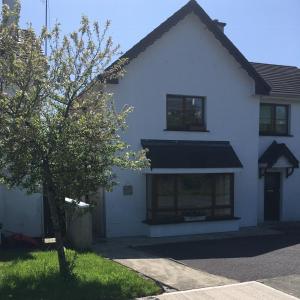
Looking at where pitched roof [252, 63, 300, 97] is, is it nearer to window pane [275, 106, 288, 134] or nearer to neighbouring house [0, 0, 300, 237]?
neighbouring house [0, 0, 300, 237]

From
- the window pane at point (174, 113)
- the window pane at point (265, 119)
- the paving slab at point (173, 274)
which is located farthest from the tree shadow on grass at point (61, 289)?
the window pane at point (265, 119)

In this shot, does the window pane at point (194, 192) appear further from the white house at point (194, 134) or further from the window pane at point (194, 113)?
the window pane at point (194, 113)

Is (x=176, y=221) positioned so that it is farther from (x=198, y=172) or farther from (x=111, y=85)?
(x=111, y=85)

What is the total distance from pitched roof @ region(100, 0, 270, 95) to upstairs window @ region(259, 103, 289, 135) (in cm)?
146

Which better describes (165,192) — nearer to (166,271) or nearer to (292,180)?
(166,271)

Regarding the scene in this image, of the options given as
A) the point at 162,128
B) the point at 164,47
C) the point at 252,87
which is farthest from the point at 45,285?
the point at 252,87

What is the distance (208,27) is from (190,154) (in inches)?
181

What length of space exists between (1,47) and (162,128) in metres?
8.98

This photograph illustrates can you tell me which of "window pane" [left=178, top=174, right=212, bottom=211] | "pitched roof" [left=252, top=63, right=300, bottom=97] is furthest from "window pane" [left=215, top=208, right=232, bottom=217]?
"pitched roof" [left=252, top=63, right=300, bottom=97]

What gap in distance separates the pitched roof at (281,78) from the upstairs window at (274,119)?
0.61 meters

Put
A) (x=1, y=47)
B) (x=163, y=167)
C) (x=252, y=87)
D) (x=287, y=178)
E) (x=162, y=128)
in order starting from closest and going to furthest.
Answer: (x=1, y=47), (x=163, y=167), (x=162, y=128), (x=252, y=87), (x=287, y=178)

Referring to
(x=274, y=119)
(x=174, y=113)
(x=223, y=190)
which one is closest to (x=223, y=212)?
(x=223, y=190)

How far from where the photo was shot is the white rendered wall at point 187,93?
15.8 m

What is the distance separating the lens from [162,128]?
53.6 ft
